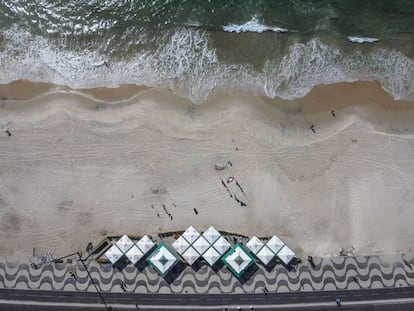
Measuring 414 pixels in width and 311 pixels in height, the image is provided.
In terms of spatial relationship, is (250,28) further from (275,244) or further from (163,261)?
(163,261)

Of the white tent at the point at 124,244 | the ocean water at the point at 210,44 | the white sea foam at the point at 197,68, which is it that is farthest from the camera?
the ocean water at the point at 210,44

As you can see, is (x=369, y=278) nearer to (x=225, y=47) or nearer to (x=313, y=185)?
(x=313, y=185)

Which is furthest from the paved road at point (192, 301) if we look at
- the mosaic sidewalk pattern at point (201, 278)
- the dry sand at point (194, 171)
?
the dry sand at point (194, 171)

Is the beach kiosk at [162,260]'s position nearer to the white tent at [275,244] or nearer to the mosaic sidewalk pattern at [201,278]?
the mosaic sidewalk pattern at [201,278]

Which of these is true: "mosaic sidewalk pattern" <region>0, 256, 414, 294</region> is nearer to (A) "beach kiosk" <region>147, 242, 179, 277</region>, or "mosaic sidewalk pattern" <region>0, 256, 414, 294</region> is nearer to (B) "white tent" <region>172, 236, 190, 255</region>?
(A) "beach kiosk" <region>147, 242, 179, 277</region>

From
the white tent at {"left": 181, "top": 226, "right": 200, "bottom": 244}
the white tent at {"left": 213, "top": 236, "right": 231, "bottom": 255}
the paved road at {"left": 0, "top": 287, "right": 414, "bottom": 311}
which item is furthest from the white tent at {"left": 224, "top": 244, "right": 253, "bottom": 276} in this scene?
the white tent at {"left": 181, "top": 226, "right": 200, "bottom": 244}

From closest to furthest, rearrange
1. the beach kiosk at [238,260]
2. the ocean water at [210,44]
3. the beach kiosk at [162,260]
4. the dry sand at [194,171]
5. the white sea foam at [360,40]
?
1. the beach kiosk at [162,260]
2. the beach kiosk at [238,260]
3. the dry sand at [194,171]
4. the ocean water at [210,44]
5. the white sea foam at [360,40]
